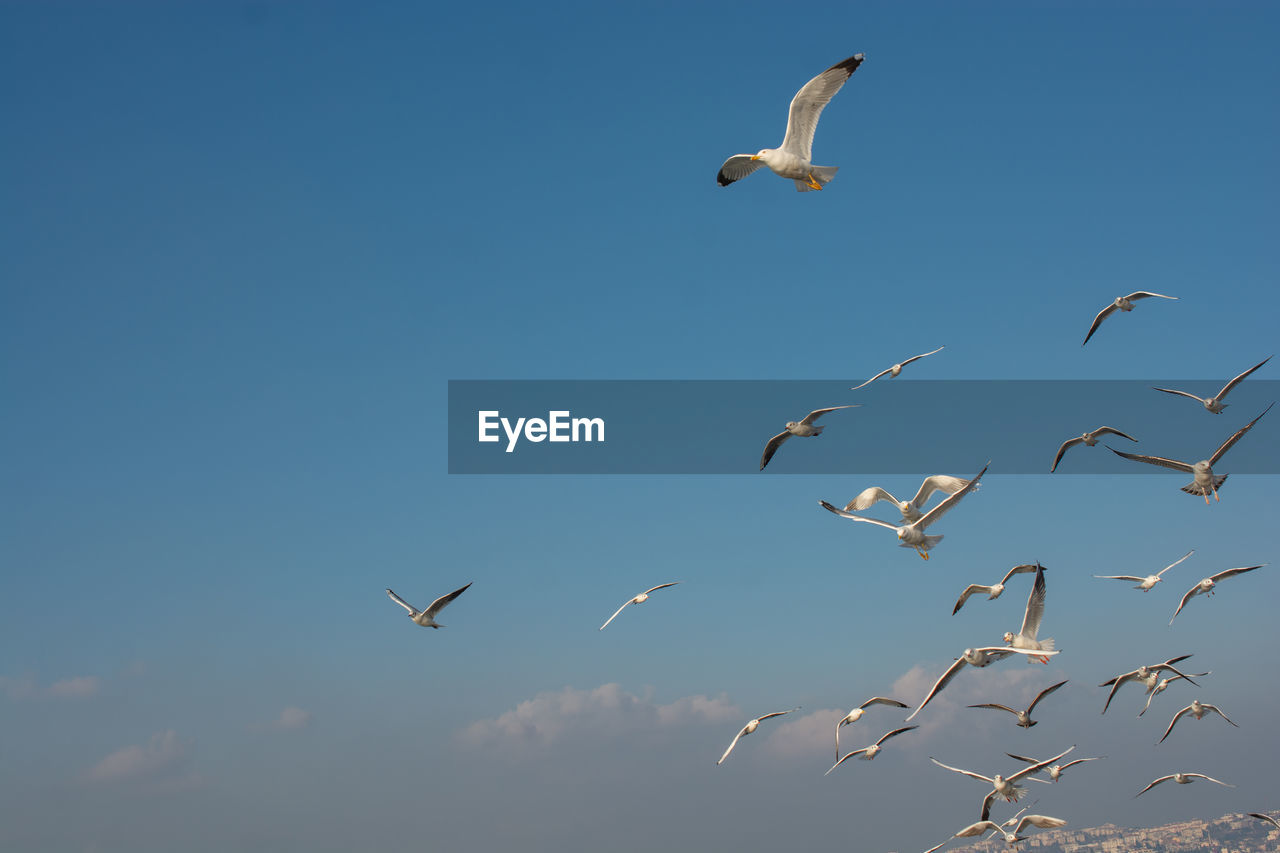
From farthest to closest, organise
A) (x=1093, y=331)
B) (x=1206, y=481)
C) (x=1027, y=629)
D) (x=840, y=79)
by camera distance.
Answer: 1. (x=1093, y=331)
2. (x=1206, y=481)
3. (x=1027, y=629)
4. (x=840, y=79)

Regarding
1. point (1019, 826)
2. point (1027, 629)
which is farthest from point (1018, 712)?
point (1019, 826)

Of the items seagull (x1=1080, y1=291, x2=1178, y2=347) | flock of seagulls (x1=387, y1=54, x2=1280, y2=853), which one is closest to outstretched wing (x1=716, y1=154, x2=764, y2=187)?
flock of seagulls (x1=387, y1=54, x2=1280, y2=853)

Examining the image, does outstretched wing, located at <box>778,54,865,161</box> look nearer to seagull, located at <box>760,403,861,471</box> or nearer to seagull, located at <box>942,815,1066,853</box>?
seagull, located at <box>760,403,861,471</box>

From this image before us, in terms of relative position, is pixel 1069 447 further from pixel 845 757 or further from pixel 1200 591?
pixel 845 757

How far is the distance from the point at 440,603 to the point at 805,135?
1882 centimetres

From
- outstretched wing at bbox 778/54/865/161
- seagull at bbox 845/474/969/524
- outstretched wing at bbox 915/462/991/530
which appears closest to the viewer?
outstretched wing at bbox 915/462/991/530

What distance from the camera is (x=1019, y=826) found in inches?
1432

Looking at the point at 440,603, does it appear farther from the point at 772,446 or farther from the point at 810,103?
the point at 810,103

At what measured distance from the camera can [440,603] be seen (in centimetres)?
3188

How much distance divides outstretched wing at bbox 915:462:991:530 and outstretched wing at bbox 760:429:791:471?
6217 millimetres

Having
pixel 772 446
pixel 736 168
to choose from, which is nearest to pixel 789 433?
pixel 772 446

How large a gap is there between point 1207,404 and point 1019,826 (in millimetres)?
17174

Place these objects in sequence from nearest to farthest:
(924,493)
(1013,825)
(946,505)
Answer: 1. (946,505)
2. (924,493)
3. (1013,825)

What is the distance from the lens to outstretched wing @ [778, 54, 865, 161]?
27845mm
